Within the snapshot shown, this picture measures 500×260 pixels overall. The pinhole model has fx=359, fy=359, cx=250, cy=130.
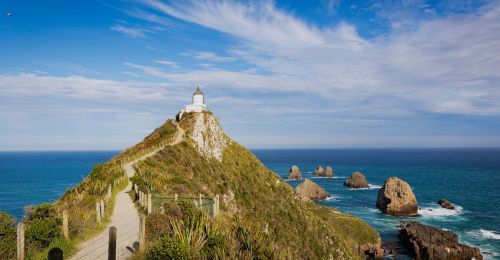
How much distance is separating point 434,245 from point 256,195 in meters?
24.9

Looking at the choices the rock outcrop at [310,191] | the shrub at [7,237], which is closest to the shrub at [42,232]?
the shrub at [7,237]

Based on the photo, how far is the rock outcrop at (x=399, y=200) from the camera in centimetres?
7269

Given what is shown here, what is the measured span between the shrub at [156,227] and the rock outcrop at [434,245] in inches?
1693

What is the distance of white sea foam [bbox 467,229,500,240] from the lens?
56.8m

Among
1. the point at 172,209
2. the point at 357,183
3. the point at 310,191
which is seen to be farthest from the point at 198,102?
the point at 357,183

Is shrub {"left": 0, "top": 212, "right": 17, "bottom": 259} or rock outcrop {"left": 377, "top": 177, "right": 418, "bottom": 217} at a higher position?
shrub {"left": 0, "top": 212, "right": 17, "bottom": 259}

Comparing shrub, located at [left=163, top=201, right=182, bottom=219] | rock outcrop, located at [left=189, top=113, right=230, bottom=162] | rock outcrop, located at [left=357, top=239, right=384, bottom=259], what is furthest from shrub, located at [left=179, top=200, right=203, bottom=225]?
rock outcrop, located at [left=357, top=239, right=384, bottom=259]

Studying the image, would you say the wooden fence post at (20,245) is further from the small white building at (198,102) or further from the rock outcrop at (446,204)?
the rock outcrop at (446,204)

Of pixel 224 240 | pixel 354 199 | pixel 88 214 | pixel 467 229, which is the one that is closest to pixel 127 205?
pixel 88 214

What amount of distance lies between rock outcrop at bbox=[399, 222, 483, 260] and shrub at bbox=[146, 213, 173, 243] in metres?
43.0

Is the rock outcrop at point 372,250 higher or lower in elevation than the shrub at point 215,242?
lower

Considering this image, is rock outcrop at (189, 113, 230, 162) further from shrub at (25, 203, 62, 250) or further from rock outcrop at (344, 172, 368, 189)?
rock outcrop at (344, 172, 368, 189)

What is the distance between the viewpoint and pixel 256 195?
50656 mm

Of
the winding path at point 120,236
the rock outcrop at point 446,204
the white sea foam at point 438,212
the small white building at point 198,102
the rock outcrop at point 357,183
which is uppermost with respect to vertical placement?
the small white building at point 198,102
